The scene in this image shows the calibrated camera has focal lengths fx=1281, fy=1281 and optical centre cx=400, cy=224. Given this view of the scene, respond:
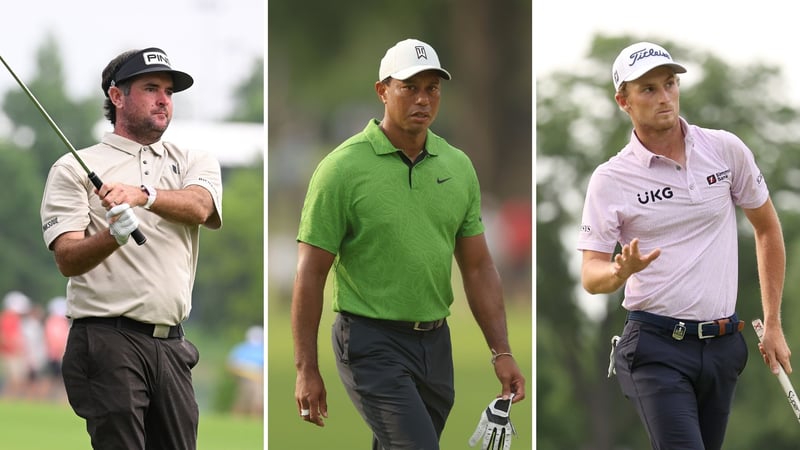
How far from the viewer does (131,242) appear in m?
5.37

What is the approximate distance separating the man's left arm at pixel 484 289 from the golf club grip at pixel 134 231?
1511 millimetres

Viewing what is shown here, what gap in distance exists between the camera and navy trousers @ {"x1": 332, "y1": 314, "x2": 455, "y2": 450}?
17.4 feet

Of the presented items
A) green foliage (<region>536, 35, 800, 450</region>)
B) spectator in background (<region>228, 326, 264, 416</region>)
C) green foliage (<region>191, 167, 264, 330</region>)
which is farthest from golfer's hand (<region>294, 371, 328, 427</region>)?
green foliage (<region>191, 167, 264, 330</region>)

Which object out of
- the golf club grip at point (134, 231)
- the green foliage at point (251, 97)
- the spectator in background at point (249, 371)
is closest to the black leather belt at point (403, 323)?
the golf club grip at point (134, 231)

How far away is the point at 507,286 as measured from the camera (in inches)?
907

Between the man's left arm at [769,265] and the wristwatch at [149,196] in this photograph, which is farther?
the man's left arm at [769,265]

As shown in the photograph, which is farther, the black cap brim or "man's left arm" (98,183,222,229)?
the black cap brim

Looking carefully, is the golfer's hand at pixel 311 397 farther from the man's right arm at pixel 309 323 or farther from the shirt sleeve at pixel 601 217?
the shirt sleeve at pixel 601 217

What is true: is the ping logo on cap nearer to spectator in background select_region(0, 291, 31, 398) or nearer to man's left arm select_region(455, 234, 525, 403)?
man's left arm select_region(455, 234, 525, 403)

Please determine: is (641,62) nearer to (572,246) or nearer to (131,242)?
(131,242)

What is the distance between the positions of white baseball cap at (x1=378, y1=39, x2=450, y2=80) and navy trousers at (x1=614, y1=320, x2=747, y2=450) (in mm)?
1418

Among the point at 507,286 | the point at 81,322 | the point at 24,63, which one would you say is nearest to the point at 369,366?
the point at 81,322

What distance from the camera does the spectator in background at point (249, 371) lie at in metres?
27.3

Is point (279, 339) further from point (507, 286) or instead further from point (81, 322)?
point (81, 322)
